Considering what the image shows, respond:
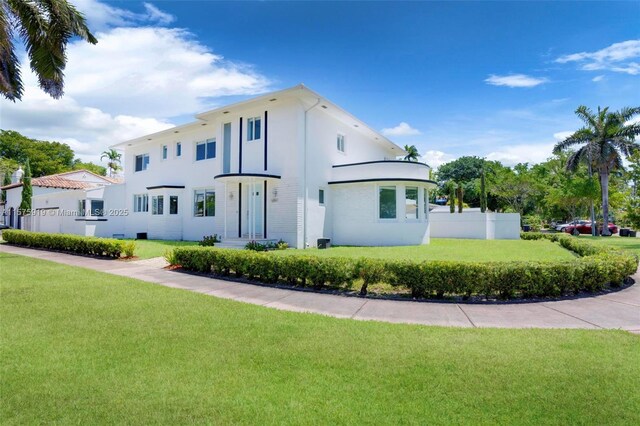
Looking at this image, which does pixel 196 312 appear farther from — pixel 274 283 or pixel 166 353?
pixel 274 283

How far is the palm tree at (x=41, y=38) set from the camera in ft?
34.4

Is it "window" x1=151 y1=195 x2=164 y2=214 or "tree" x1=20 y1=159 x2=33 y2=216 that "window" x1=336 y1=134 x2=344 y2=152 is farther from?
"tree" x1=20 y1=159 x2=33 y2=216

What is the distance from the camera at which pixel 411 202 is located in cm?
1859

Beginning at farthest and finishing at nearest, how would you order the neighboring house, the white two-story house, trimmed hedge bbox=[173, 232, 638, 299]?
1. the neighboring house
2. the white two-story house
3. trimmed hedge bbox=[173, 232, 638, 299]

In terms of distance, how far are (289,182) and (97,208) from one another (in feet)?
58.8

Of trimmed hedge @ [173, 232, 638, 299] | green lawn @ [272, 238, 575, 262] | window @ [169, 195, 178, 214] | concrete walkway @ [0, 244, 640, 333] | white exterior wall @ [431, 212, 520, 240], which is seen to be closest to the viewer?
concrete walkway @ [0, 244, 640, 333]

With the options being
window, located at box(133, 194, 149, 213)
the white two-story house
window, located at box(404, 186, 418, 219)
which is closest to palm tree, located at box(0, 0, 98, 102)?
the white two-story house

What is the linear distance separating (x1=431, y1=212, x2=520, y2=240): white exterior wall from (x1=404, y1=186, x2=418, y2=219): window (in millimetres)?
6560

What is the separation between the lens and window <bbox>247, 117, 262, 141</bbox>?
18.3m

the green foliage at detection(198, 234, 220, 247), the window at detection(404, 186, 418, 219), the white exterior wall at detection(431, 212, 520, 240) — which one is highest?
the window at detection(404, 186, 418, 219)

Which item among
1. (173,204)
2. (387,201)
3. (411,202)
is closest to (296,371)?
(387,201)

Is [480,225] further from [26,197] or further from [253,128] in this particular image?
[26,197]

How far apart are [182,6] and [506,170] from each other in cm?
4583

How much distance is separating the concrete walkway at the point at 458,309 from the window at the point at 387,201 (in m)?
10.6
